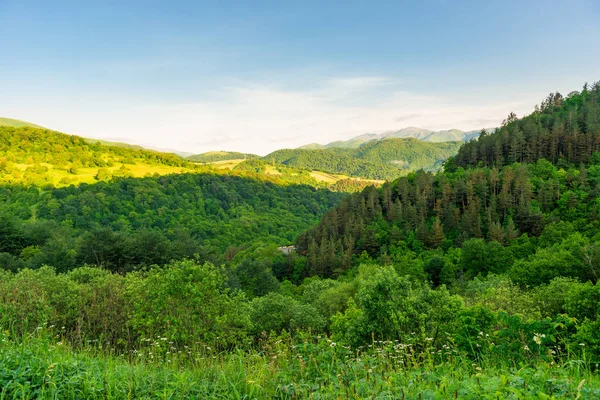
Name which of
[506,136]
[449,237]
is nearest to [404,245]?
[449,237]

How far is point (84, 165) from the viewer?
16938 centimetres

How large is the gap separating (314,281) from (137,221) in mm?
103223

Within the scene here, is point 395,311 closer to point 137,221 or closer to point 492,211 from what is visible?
point 492,211

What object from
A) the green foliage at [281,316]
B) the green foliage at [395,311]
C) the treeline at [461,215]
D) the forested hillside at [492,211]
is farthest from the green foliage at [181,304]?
the treeline at [461,215]

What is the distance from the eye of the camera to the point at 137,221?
133875mm

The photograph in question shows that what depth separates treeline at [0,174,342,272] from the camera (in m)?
48.9

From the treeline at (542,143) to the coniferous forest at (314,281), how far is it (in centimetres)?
66

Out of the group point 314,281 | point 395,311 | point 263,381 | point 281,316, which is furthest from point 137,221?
point 263,381

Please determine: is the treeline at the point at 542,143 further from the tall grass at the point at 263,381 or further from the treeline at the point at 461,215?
the tall grass at the point at 263,381

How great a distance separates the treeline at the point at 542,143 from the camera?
322 feet

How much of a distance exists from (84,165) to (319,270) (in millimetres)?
149070

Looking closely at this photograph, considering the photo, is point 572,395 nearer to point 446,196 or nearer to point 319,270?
point 319,270

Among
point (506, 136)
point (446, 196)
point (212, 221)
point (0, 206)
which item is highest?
point (506, 136)

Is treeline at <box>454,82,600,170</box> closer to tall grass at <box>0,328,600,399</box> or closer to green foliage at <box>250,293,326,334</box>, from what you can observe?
green foliage at <box>250,293,326,334</box>
